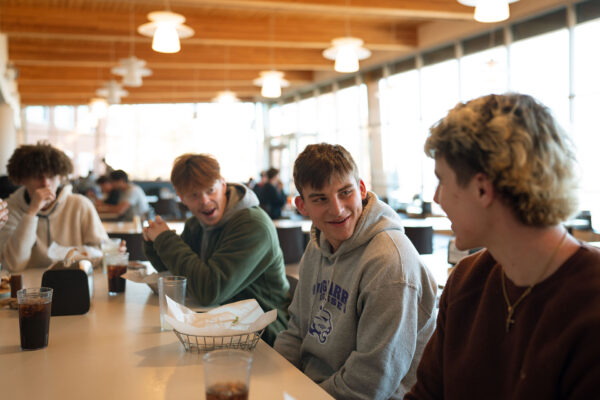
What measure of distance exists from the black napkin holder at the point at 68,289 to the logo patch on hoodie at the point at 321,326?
0.83 m

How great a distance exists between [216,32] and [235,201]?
6150mm

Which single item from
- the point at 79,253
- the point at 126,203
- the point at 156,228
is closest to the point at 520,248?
the point at 156,228

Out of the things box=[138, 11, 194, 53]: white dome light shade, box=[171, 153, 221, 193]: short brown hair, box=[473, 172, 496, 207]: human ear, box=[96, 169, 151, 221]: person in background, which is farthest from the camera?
box=[96, 169, 151, 221]: person in background

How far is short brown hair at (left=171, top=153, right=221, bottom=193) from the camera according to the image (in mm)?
2408

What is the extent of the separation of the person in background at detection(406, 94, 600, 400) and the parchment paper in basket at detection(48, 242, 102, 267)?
80.7 inches

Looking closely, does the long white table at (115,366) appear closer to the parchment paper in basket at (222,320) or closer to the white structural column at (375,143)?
the parchment paper in basket at (222,320)

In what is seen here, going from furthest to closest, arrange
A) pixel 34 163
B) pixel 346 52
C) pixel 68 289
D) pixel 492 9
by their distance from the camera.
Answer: pixel 346 52, pixel 492 9, pixel 34 163, pixel 68 289

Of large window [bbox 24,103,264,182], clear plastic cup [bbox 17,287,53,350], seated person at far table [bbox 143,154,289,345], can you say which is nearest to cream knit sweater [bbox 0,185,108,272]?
seated person at far table [bbox 143,154,289,345]

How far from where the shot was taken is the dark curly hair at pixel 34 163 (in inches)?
120

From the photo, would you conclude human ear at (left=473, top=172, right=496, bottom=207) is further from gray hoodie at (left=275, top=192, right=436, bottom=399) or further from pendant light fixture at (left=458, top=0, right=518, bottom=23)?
pendant light fixture at (left=458, top=0, right=518, bottom=23)

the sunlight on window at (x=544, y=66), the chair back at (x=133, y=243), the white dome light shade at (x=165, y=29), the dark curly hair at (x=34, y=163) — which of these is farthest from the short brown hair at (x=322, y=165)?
the sunlight on window at (x=544, y=66)

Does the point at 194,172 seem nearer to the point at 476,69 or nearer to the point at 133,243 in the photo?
the point at 133,243

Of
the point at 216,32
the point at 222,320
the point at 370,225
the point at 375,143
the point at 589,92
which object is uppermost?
the point at 216,32

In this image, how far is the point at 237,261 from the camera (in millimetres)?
2205
